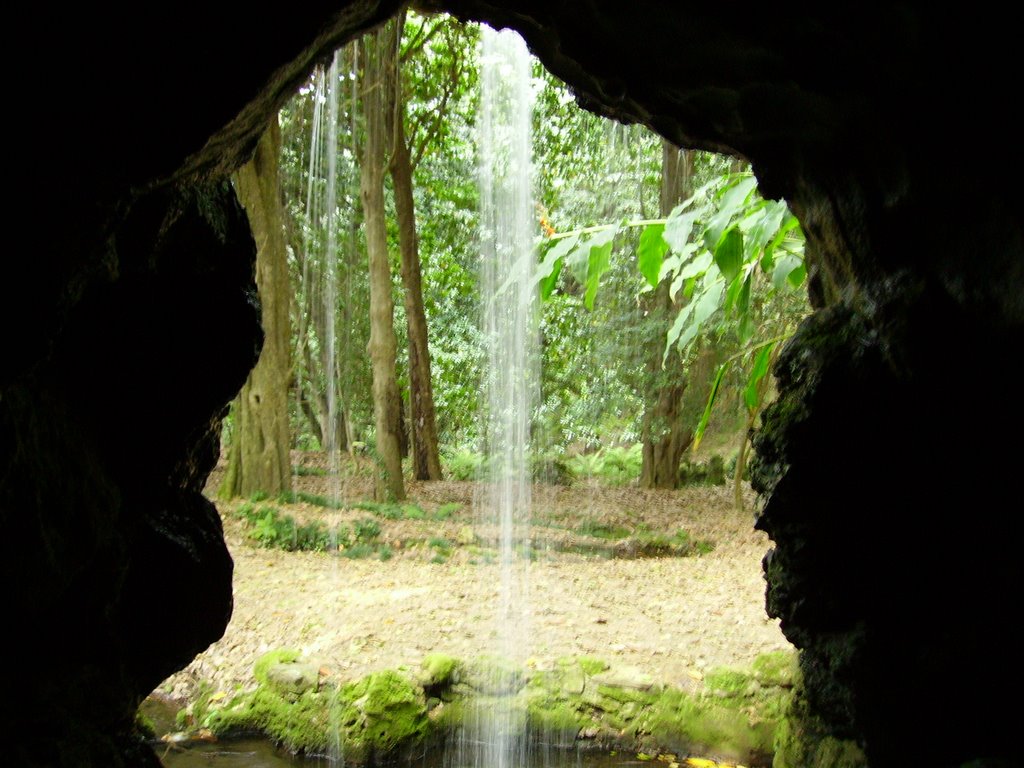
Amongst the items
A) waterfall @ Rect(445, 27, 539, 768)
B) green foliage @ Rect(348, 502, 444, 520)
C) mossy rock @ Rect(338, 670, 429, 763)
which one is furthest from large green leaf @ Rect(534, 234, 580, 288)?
green foliage @ Rect(348, 502, 444, 520)

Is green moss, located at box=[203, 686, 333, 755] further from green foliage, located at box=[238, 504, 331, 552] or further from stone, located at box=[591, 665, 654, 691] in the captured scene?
green foliage, located at box=[238, 504, 331, 552]

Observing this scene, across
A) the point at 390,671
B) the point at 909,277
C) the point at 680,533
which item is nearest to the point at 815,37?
the point at 909,277

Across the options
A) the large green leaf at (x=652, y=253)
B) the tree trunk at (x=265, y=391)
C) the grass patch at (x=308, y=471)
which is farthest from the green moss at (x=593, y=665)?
the grass patch at (x=308, y=471)

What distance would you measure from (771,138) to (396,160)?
11156mm

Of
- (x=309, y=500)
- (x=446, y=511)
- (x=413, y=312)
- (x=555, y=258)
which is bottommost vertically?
(x=446, y=511)

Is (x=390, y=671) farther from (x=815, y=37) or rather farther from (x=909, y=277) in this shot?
(x=815, y=37)

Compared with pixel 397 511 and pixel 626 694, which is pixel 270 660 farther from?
pixel 397 511

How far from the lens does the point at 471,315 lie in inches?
632

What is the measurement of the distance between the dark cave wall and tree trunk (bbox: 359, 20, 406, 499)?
8.93 metres

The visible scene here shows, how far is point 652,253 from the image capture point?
5.20 meters

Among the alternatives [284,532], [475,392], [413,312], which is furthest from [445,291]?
[284,532]

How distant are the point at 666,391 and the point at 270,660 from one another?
8.62m

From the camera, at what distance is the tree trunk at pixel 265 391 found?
1104 cm

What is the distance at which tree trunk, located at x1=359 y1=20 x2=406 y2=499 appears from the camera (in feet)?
40.1
